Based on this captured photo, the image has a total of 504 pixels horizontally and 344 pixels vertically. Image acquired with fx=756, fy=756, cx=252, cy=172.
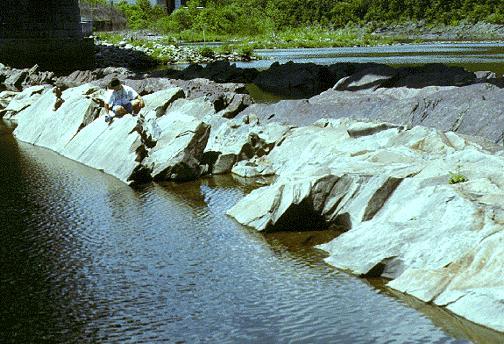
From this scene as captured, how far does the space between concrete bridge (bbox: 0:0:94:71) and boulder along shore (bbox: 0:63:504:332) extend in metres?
29.1

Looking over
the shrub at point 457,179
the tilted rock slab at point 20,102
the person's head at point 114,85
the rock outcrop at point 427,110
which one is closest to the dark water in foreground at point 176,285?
the shrub at point 457,179

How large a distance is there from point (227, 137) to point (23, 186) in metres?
5.72

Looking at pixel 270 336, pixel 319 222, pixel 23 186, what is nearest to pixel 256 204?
pixel 319 222

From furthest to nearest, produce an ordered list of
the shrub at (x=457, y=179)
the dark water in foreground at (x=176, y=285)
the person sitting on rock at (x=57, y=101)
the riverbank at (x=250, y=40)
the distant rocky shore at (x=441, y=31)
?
the distant rocky shore at (x=441, y=31) < the riverbank at (x=250, y=40) < the person sitting on rock at (x=57, y=101) < the shrub at (x=457, y=179) < the dark water in foreground at (x=176, y=285)

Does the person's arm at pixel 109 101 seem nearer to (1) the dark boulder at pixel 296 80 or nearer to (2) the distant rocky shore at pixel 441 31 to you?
(1) the dark boulder at pixel 296 80

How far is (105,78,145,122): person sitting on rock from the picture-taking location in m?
21.0

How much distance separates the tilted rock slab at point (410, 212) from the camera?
9148 millimetres

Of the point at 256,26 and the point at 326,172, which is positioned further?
the point at 256,26

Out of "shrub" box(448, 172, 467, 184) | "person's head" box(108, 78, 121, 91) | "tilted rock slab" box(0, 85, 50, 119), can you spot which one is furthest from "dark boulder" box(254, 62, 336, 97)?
"shrub" box(448, 172, 467, 184)

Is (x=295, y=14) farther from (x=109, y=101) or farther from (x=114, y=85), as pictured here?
(x=109, y=101)

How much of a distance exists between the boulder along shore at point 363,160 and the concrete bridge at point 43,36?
29141 mm

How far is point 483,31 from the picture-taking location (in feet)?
425

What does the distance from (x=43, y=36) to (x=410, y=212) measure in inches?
2050

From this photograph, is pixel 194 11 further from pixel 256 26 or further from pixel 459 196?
pixel 459 196
